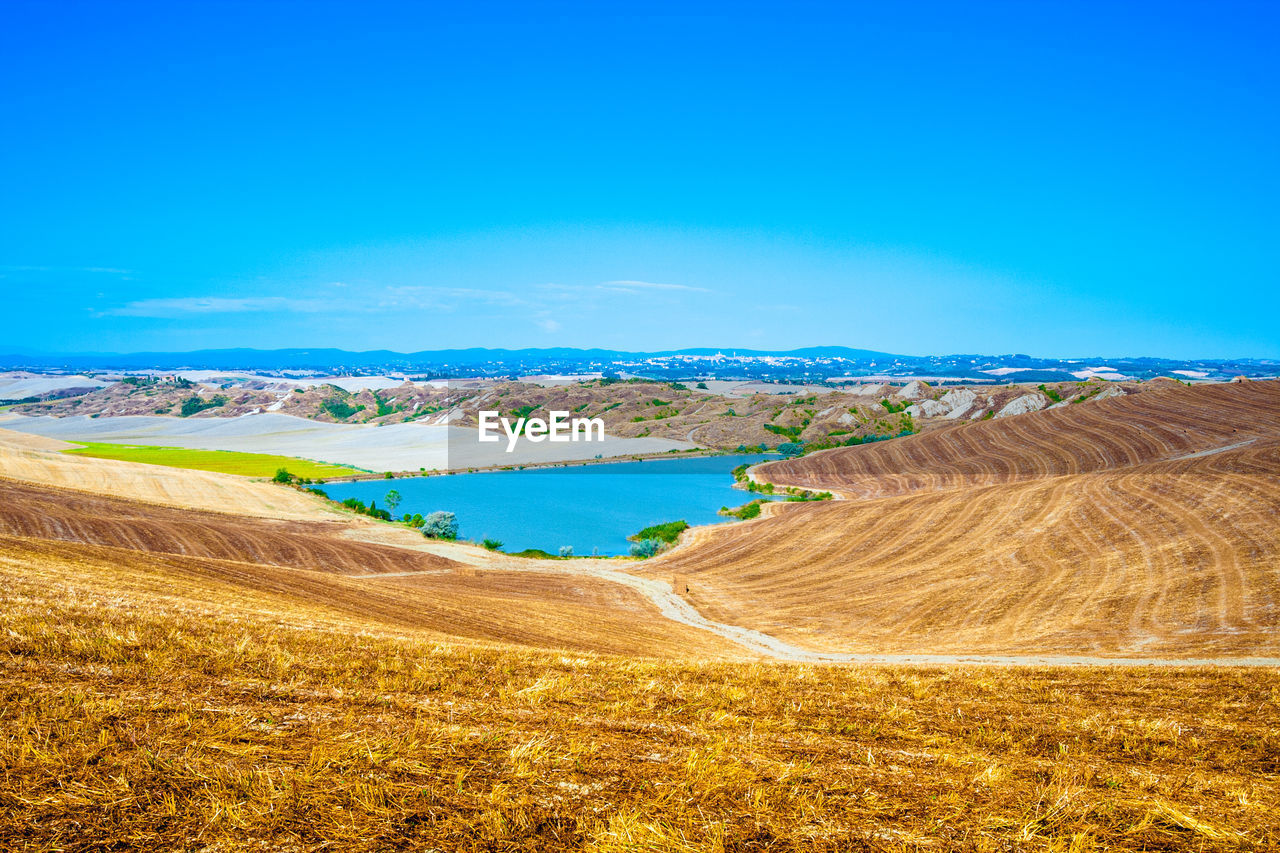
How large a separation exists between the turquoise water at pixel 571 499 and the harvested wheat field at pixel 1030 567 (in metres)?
10.5

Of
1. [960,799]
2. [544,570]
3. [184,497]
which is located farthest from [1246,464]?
[184,497]

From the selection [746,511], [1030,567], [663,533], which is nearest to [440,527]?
[663,533]

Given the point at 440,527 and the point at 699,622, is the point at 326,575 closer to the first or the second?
the point at 699,622

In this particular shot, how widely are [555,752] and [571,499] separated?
188 ft

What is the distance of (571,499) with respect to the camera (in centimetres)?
6203

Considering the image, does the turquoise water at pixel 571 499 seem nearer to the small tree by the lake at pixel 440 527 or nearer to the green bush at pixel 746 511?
the green bush at pixel 746 511

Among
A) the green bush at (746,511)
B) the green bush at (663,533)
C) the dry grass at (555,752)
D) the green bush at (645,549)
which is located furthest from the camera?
the green bush at (746,511)

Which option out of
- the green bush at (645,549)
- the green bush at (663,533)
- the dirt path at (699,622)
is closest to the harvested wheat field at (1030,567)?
the dirt path at (699,622)

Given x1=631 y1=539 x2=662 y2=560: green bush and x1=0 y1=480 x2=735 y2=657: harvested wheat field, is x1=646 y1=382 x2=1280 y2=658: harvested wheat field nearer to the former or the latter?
x1=631 y1=539 x2=662 y2=560: green bush

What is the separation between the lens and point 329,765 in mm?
4750

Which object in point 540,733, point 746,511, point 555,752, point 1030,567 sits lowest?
point 746,511

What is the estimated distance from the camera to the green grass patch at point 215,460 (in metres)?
74.4

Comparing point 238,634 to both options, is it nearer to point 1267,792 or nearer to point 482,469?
point 1267,792

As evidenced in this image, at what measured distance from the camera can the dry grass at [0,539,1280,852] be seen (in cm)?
411
